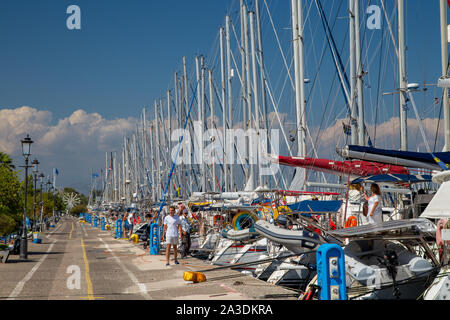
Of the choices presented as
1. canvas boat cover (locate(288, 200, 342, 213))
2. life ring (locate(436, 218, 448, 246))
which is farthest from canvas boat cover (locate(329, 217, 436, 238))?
canvas boat cover (locate(288, 200, 342, 213))

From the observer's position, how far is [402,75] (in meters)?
20.1

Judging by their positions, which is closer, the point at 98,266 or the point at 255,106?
the point at 98,266

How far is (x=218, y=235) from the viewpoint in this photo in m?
21.7

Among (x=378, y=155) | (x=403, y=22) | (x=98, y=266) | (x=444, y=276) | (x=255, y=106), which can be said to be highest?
(x=403, y=22)

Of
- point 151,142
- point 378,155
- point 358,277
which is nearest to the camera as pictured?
point 358,277

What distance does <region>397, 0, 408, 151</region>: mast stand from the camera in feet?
63.7

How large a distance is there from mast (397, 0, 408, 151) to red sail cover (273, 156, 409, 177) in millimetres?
3160

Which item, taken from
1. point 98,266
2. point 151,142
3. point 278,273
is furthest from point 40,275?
point 151,142

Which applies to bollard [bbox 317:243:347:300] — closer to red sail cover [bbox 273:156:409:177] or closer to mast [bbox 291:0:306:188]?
red sail cover [bbox 273:156:409:177]

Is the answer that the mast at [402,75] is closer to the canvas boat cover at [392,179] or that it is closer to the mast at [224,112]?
the canvas boat cover at [392,179]

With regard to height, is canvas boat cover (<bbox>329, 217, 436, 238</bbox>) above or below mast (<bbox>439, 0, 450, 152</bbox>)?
below

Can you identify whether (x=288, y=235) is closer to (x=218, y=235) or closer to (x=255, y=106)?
(x=218, y=235)

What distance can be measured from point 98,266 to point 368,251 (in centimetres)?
1014
